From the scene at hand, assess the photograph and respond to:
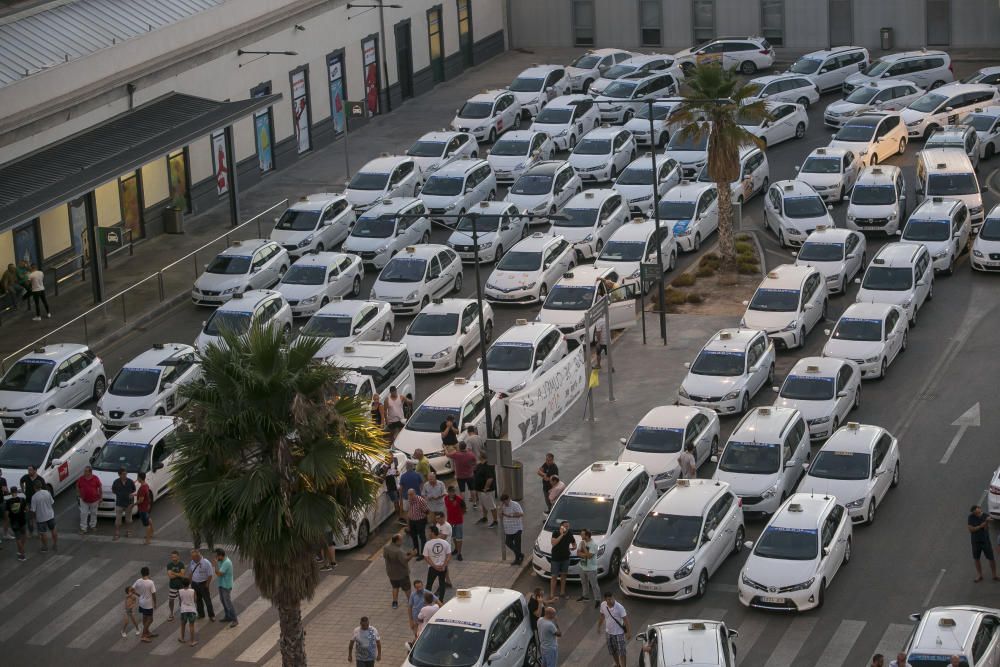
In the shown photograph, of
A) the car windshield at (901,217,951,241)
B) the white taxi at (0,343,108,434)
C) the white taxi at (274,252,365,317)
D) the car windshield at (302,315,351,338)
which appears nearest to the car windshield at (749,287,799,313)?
the car windshield at (901,217,951,241)

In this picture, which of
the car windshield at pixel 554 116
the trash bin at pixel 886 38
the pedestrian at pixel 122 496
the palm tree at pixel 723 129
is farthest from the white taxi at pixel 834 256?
the trash bin at pixel 886 38

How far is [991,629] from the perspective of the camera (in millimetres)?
28859

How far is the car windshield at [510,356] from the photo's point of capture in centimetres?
4297

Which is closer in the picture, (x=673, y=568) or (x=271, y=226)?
(x=673, y=568)

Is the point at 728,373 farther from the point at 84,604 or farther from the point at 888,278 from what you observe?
the point at 84,604

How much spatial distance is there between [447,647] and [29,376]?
17.5 meters

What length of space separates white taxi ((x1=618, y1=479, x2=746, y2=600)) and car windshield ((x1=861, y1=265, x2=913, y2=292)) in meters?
12.9

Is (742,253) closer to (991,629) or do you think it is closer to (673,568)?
(673,568)

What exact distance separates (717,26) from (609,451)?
4150 cm

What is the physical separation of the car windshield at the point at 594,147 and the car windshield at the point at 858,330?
1762 centimetres

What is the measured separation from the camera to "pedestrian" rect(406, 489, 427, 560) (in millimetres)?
35094

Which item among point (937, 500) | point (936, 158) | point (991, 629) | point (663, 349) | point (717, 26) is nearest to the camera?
point (991, 629)

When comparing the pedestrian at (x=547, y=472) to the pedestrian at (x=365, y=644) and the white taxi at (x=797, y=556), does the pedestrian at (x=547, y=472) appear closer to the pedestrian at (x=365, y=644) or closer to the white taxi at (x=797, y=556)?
the white taxi at (x=797, y=556)

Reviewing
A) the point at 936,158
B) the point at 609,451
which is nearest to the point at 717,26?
the point at 936,158
